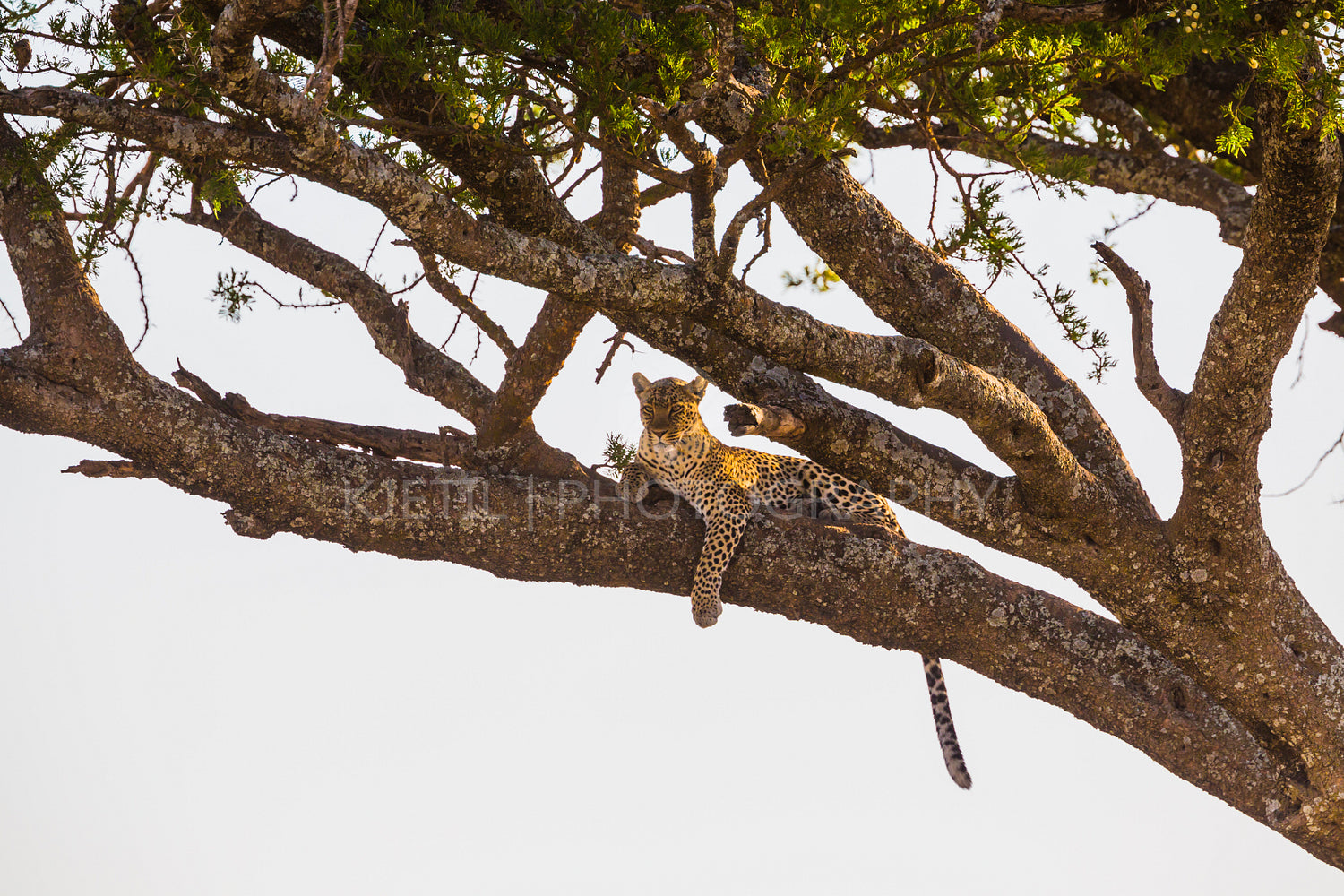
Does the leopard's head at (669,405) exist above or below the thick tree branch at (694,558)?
above

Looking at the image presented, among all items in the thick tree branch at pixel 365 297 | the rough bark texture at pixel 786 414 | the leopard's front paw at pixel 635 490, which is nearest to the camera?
the rough bark texture at pixel 786 414

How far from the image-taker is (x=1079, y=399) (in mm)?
5332

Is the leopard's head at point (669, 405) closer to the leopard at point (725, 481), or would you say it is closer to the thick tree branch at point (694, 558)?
the leopard at point (725, 481)

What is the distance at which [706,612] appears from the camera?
5.11 metres

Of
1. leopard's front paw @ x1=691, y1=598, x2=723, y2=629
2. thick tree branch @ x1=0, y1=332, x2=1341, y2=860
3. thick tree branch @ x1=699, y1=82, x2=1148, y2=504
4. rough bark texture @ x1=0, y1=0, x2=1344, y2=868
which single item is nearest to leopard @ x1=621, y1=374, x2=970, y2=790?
leopard's front paw @ x1=691, y1=598, x2=723, y2=629

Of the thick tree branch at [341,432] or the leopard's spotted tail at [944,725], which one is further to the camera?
the leopard's spotted tail at [944,725]

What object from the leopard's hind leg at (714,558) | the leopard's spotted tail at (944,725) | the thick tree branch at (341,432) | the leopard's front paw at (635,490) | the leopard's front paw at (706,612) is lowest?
the leopard's spotted tail at (944,725)

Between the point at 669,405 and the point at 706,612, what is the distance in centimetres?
148

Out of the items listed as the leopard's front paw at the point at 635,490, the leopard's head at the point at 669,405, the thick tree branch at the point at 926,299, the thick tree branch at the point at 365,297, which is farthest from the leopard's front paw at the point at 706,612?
the thick tree branch at the point at 926,299

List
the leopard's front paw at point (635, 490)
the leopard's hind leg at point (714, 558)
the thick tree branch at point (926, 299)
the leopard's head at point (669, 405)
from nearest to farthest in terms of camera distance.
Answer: the leopard's hind leg at point (714, 558)
the thick tree branch at point (926, 299)
the leopard's front paw at point (635, 490)
the leopard's head at point (669, 405)

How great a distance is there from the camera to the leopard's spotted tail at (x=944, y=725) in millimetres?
5824

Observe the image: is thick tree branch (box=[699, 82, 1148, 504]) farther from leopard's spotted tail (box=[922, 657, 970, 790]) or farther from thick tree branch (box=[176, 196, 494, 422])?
thick tree branch (box=[176, 196, 494, 422])

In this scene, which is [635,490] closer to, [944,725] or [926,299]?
[926,299]

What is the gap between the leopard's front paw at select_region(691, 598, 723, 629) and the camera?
5.05 m
